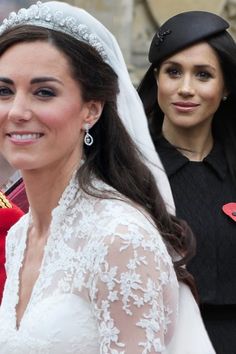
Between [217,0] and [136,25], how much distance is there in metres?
0.78

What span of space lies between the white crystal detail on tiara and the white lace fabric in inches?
16.4

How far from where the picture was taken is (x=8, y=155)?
129 inches

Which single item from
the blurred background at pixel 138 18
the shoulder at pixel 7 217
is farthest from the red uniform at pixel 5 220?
the blurred background at pixel 138 18

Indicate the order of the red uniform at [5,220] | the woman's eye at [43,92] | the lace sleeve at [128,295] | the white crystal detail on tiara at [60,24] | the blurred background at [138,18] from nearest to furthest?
1. the lace sleeve at [128,295]
2. the woman's eye at [43,92]
3. the white crystal detail on tiara at [60,24]
4. the red uniform at [5,220]
5. the blurred background at [138,18]

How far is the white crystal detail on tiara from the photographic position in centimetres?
325

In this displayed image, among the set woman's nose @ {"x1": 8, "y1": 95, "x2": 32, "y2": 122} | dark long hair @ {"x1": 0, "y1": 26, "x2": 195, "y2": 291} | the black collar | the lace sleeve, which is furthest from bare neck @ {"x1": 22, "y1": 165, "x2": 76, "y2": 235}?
the black collar

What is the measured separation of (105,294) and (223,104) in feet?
6.42

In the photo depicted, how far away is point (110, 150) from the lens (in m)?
3.33

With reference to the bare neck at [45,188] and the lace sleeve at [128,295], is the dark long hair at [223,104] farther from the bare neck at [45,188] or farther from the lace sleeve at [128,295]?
the lace sleeve at [128,295]

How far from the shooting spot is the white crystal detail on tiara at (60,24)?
3.25 meters

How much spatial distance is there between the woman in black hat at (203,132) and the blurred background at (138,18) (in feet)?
21.3

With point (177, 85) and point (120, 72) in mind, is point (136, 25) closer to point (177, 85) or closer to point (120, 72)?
point (177, 85)

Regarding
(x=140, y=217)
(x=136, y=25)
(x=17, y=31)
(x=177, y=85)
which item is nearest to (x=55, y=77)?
(x=17, y=31)

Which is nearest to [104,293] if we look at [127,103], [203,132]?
[127,103]
